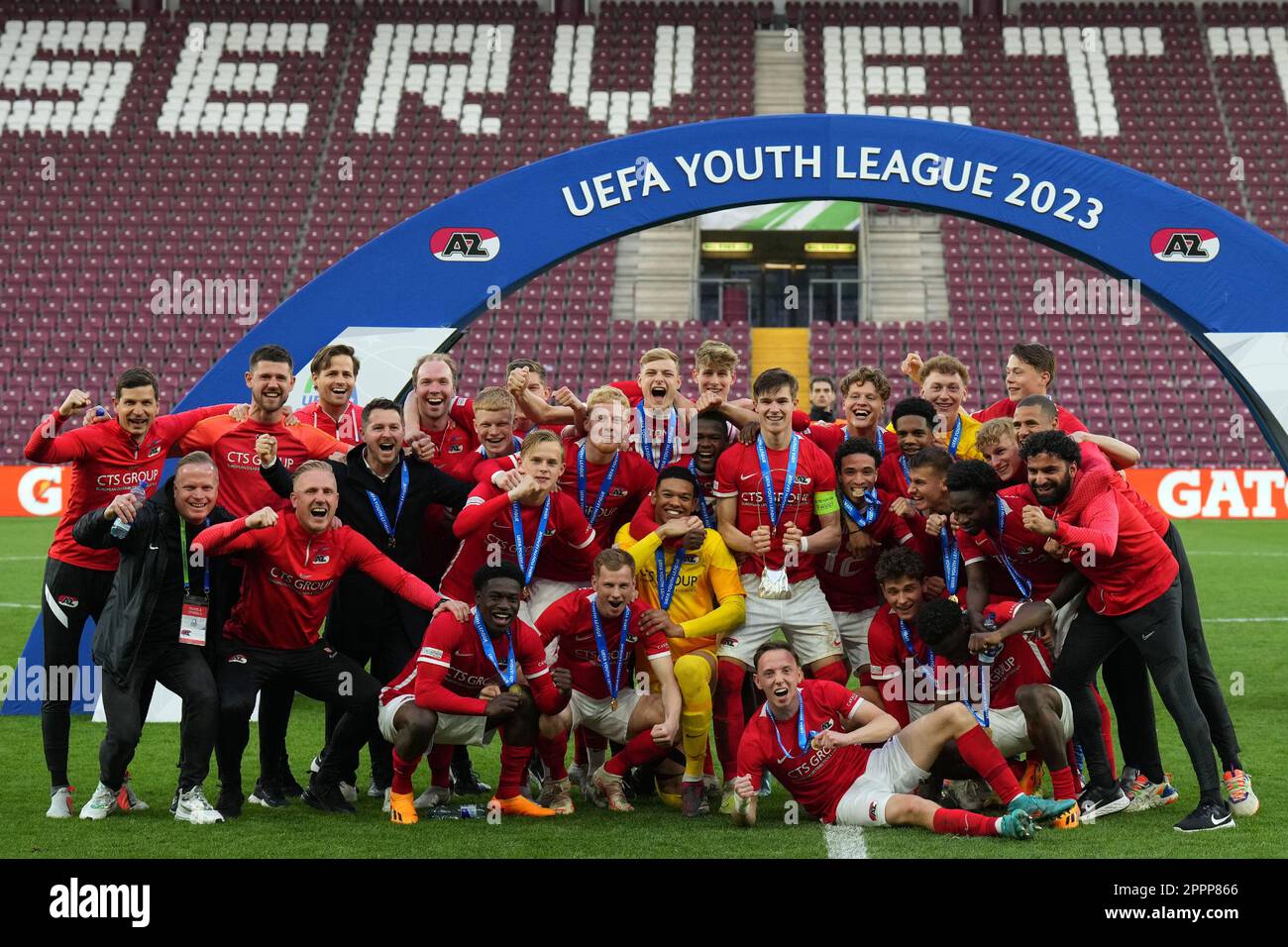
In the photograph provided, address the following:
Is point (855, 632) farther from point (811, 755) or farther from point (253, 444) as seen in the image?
point (253, 444)

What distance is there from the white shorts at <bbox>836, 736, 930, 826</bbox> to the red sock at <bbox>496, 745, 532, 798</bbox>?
138 cm

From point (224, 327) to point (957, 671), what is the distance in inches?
859

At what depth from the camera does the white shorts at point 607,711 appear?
6.34 meters

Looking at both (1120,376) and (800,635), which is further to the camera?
(1120,376)

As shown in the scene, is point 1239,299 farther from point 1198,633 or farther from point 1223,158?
point 1223,158

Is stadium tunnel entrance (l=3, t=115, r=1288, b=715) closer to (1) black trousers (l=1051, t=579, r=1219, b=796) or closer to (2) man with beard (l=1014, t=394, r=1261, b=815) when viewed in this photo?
(2) man with beard (l=1014, t=394, r=1261, b=815)

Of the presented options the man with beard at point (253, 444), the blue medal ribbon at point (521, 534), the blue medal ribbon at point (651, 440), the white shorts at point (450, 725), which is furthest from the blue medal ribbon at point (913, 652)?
the man with beard at point (253, 444)

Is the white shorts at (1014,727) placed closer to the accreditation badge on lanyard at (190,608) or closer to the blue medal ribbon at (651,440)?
the blue medal ribbon at (651,440)

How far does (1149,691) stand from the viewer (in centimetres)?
628

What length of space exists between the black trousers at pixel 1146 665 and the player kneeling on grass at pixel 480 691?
219cm

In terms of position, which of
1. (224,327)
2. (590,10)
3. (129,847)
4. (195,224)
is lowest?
(129,847)

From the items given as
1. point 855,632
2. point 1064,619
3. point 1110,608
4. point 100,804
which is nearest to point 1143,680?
point 1064,619
